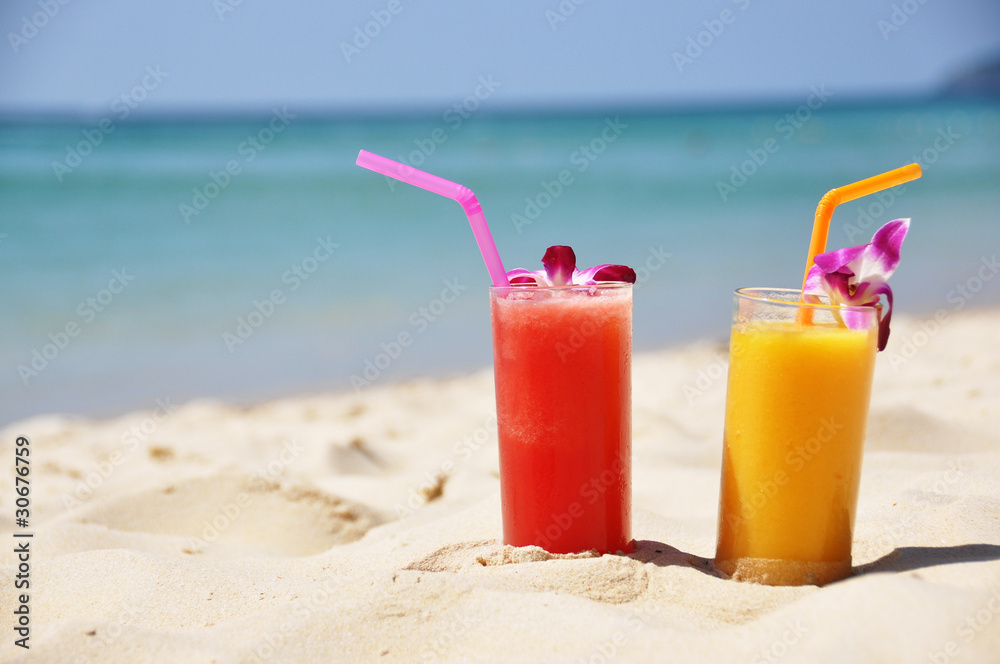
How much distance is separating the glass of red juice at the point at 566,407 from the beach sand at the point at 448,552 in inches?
3.6

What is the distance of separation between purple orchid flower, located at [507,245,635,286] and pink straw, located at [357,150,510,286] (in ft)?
0.18

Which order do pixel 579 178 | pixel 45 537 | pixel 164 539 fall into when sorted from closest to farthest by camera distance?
pixel 45 537, pixel 164 539, pixel 579 178

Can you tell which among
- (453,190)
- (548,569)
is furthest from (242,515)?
(453,190)

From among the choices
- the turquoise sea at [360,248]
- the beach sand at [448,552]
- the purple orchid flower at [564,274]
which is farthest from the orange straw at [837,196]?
the turquoise sea at [360,248]

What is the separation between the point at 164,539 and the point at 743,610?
165 centimetres

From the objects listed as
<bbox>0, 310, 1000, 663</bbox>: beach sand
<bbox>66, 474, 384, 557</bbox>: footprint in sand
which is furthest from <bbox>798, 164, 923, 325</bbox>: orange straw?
<bbox>66, 474, 384, 557</bbox>: footprint in sand

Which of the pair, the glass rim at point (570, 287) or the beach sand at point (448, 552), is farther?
the glass rim at point (570, 287)

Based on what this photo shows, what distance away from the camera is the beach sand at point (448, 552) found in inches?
49.0

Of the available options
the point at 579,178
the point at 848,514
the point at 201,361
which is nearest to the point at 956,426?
the point at 848,514

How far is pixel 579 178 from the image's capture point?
1191 cm

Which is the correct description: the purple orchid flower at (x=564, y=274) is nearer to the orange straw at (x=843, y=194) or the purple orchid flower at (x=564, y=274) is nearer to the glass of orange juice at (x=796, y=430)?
the glass of orange juice at (x=796, y=430)

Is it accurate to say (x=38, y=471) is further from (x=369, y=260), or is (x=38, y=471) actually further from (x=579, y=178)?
(x=579, y=178)

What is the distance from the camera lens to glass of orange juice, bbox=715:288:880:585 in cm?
145

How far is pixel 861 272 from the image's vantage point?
4.68 feet
